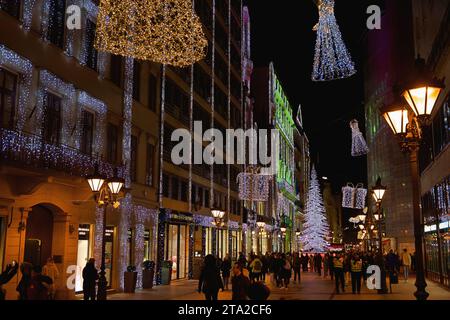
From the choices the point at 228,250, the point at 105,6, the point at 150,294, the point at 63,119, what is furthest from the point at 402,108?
the point at 228,250

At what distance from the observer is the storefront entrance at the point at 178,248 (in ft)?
114

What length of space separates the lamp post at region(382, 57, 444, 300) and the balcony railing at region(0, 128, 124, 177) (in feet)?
36.3

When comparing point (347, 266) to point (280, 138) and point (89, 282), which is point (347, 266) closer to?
point (89, 282)

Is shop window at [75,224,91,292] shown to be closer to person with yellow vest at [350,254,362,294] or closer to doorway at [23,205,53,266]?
doorway at [23,205,53,266]

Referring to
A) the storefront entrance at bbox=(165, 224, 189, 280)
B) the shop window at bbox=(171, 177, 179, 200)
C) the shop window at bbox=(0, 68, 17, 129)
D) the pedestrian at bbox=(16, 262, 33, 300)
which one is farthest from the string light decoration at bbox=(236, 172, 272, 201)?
the pedestrian at bbox=(16, 262, 33, 300)

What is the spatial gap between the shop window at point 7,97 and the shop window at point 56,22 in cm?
299

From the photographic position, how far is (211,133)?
4491 cm

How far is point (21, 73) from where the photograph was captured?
18.9 m

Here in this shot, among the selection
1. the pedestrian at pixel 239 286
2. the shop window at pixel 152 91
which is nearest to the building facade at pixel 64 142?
the shop window at pixel 152 91

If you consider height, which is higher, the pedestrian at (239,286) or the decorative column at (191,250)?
the decorative column at (191,250)

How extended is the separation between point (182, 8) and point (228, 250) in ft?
112

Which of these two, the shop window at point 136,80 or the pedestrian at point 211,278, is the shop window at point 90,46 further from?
the pedestrian at point 211,278

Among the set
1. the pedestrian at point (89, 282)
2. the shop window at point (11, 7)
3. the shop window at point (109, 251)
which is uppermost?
the shop window at point (11, 7)

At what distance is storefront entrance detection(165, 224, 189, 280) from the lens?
114 ft
